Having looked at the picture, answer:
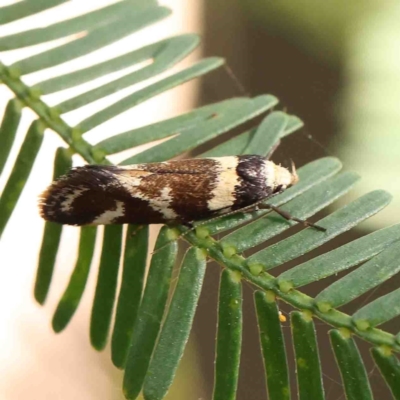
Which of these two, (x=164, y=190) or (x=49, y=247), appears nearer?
(x=49, y=247)

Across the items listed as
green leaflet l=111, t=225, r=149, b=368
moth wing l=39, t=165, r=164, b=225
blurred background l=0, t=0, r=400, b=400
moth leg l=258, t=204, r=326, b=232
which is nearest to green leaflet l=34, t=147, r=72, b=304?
moth wing l=39, t=165, r=164, b=225

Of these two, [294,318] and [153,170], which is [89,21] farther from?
[294,318]

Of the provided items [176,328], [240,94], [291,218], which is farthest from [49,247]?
[240,94]

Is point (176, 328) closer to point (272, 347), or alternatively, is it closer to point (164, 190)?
point (272, 347)

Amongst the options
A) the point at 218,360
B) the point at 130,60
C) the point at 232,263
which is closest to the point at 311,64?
the point at 130,60

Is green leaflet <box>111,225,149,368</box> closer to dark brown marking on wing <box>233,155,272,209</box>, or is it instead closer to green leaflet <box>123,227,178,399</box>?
green leaflet <box>123,227,178,399</box>

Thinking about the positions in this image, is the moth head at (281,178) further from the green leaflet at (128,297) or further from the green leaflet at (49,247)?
the green leaflet at (49,247)

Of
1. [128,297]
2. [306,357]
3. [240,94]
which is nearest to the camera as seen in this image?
[306,357]
